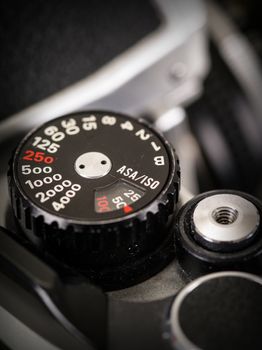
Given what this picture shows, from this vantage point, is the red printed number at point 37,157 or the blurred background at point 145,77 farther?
the blurred background at point 145,77

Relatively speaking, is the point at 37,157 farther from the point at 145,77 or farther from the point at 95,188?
the point at 145,77

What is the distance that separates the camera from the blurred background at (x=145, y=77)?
665 mm

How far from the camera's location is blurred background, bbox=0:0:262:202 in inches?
26.2

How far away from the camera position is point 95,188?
53cm

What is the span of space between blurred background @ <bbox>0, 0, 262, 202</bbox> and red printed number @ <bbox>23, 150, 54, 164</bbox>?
82mm

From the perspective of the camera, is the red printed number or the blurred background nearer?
the red printed number

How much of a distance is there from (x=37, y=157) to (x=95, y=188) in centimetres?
6

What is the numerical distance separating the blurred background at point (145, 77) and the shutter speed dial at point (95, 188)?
92mm

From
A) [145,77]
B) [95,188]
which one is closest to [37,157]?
[95,188]

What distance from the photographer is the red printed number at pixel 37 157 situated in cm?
55

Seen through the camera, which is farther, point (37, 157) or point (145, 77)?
point (145, 77)

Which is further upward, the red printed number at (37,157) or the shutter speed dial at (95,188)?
the red printed number at (37,157)

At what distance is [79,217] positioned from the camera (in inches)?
19.9

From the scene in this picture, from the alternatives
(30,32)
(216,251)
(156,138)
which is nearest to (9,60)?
(30,32)
